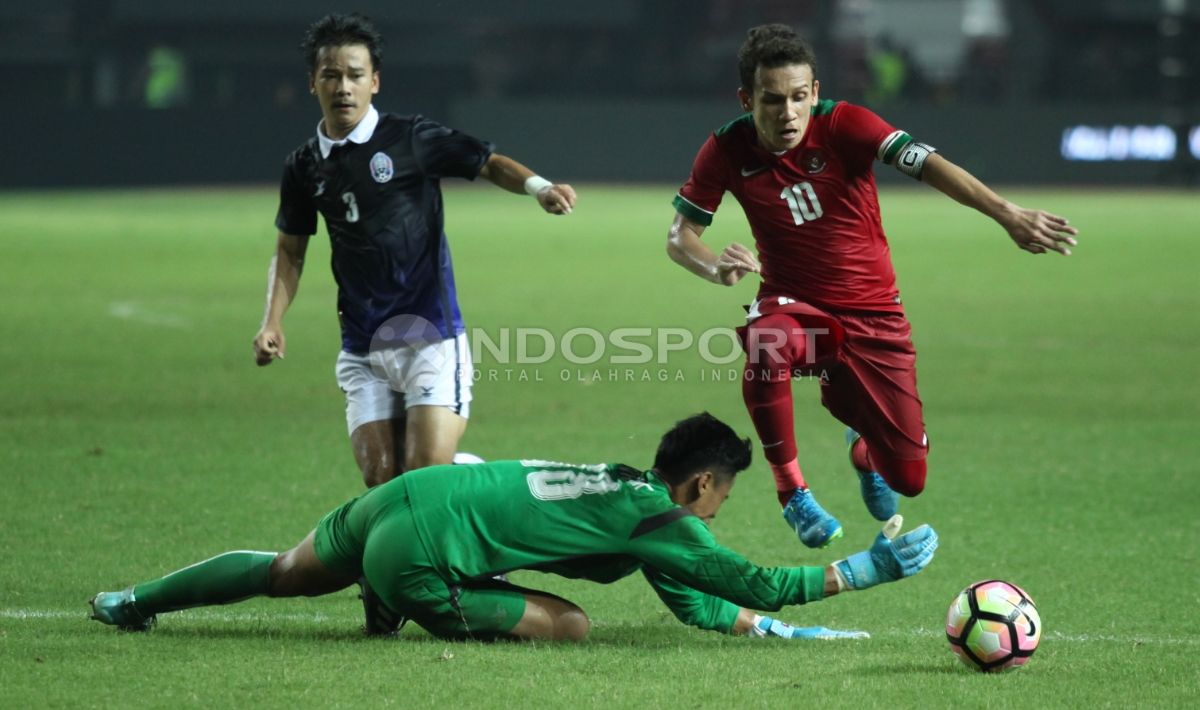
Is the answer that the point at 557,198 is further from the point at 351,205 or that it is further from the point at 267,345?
the point at 267,345

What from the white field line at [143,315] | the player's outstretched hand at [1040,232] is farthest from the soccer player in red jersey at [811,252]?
the white field line at [143,315]

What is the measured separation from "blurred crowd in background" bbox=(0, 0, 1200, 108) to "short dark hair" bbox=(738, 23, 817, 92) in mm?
30318

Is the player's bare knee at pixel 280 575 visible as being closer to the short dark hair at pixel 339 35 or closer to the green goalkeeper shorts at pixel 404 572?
the green goalkeeper shorts at pixel 404 572

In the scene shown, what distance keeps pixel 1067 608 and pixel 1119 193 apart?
31.2 metres

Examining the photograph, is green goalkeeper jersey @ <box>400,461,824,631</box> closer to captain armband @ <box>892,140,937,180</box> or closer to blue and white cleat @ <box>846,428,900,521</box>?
captain armband @ <box>892,140,937,180</box>

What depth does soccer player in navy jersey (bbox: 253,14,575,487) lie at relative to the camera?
21.4 ft

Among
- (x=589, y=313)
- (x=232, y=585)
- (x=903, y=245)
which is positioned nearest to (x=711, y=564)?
(x=232, y=585)

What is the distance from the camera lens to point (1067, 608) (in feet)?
20.1

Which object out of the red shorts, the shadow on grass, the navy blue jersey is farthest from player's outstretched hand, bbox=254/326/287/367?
the shadow on grass

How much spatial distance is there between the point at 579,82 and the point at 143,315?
75.9ft

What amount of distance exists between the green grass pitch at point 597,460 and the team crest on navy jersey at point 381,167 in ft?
5.54

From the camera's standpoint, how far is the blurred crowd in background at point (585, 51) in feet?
119

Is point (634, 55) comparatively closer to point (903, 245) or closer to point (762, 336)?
point (903, 245)

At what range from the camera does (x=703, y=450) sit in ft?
17.6
